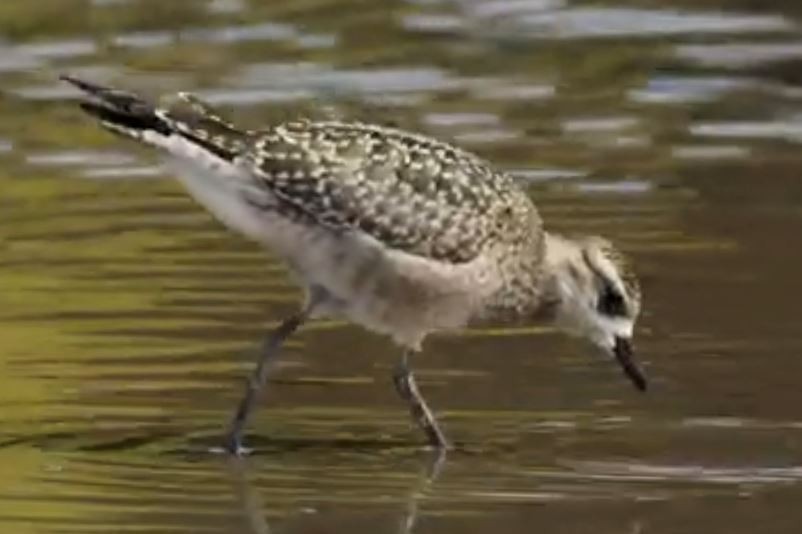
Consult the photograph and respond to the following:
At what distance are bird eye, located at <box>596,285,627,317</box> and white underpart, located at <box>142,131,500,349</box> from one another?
60cm

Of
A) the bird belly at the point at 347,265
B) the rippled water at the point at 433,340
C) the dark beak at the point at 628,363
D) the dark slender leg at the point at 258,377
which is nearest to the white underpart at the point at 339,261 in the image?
the bird belly at the point at 347,265

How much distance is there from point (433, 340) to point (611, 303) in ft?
3.48

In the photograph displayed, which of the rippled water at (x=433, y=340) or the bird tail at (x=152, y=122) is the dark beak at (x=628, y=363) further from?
the bird tail at (x=152, y=122)

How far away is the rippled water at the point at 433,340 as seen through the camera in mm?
9938

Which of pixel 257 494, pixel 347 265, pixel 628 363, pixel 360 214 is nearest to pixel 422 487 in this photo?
pixel 257 494

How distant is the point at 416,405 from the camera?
10758 millimetres

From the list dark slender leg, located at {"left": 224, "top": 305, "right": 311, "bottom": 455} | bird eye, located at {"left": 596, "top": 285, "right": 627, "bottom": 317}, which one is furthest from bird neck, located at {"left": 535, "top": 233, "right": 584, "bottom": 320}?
dark slender leg, located at {"left": 224, "top": 305, "right": 311, "bottom": 455}

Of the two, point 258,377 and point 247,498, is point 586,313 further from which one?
point 247,498

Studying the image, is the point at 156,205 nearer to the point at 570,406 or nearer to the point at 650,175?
the point at 650,175

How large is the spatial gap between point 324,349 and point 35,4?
7.73 m

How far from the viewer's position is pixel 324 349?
38.9 ft

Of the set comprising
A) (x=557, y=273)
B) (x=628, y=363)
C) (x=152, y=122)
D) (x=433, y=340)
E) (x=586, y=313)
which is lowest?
(x=433, y=340)

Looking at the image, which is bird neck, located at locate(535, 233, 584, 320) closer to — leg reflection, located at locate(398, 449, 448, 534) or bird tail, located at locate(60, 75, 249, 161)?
leg reflection, located at locate(398, 449, 448, 534)

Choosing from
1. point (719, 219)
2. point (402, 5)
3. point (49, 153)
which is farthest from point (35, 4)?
point (719, 219)
